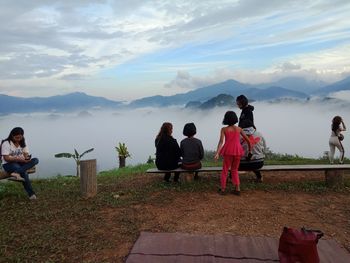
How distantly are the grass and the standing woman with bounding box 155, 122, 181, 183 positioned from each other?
0.46 meters

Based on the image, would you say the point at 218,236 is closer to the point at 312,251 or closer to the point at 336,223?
the point at 312,251

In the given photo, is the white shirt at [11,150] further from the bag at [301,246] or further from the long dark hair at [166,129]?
the bag at [301,246]

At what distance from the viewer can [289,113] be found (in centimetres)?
10988

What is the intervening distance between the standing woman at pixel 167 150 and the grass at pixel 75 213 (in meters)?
0.46

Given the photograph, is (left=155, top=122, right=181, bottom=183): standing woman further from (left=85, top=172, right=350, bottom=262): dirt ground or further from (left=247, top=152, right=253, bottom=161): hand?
(left=247, top=152, right=253, bottom=161): hand

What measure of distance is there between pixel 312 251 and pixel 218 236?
1.52 metres

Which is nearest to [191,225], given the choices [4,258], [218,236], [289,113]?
[218,236]

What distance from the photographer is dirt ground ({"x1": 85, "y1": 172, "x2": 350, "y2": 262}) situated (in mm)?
5719

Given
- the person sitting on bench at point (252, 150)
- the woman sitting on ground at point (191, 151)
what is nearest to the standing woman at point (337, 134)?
the person sitting on bench at point (252, 150)

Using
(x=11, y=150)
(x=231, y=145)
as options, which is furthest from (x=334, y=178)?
(x=11, y=150)

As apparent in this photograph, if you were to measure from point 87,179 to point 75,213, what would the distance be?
3.86 ft

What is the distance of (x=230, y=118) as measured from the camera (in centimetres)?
753

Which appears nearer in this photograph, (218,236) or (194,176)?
(218,236)

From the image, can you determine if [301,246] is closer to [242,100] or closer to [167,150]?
[242,100]
